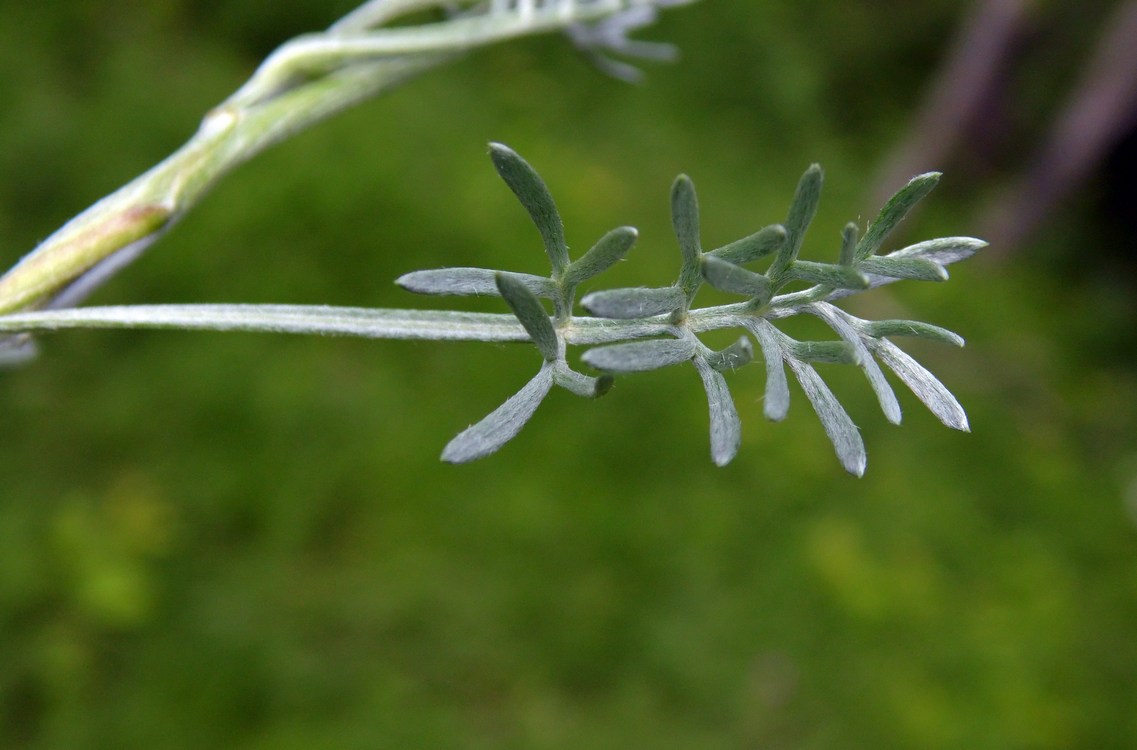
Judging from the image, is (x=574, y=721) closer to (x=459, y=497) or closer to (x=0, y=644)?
Result: (x=459, y=497)

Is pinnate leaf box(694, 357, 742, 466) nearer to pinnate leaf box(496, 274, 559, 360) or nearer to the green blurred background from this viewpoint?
pinnate leaf box(496, 274, 559, 360)

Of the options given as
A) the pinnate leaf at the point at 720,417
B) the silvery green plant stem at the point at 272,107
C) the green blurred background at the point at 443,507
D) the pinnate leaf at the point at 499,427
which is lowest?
the green blurred background at the point at 443,507

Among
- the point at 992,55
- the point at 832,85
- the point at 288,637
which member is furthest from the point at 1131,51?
the point at 288,637

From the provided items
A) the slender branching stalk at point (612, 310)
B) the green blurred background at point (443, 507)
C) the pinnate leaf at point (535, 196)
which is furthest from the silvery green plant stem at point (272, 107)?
the green blurred background at point (443, 507)

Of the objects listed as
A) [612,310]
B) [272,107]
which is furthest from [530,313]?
[272,107]

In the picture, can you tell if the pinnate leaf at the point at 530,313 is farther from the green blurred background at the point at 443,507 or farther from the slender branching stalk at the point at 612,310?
the green blurred background at the point at 443,507

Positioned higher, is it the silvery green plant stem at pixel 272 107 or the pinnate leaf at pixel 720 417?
the silvery green plant stem at pixel 272 107
